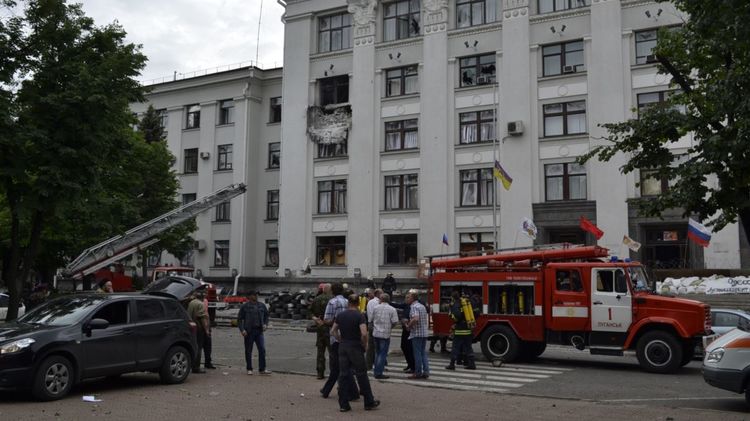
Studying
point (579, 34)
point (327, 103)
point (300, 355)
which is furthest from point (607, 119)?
point (300, 355)

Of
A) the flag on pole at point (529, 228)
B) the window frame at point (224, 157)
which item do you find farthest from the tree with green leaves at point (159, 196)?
the flag on pole at point (529, 228)

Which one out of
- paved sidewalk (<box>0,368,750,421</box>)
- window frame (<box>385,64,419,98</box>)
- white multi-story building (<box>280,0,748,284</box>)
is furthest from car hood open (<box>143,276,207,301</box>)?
window frame (<box>385,64,419,98</box>)

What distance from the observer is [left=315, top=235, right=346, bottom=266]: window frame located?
39469mm

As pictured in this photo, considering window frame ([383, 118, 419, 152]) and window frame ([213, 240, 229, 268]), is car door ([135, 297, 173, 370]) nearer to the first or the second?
window frame ([383, 118, 419, 152])

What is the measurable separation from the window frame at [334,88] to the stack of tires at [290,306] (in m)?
12.5

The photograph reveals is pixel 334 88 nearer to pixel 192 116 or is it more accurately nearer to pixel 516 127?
pixel 516 127

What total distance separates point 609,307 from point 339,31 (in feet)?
93.7

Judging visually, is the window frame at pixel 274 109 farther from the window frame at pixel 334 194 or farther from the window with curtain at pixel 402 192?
the window with curtain at pixel 402 192

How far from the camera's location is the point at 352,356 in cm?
1094

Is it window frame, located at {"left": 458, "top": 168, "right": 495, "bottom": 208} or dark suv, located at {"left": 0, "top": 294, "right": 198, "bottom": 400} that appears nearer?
dark suv, located at {"left": 0, "top": 294, "right": 198, "bottom": 400}

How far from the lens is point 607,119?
33.0 metres

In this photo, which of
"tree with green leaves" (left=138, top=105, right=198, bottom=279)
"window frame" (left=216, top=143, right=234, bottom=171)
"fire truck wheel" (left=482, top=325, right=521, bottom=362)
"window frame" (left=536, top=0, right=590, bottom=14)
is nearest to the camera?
"fire truck wheel" (left=482, top=325, right=521, bottom=362)

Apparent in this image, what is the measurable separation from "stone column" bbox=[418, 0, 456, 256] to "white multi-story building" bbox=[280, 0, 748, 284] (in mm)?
72

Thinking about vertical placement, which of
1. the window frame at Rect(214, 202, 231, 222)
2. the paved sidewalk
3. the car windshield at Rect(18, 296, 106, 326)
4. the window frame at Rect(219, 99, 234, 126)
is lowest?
the paved sidewalk
